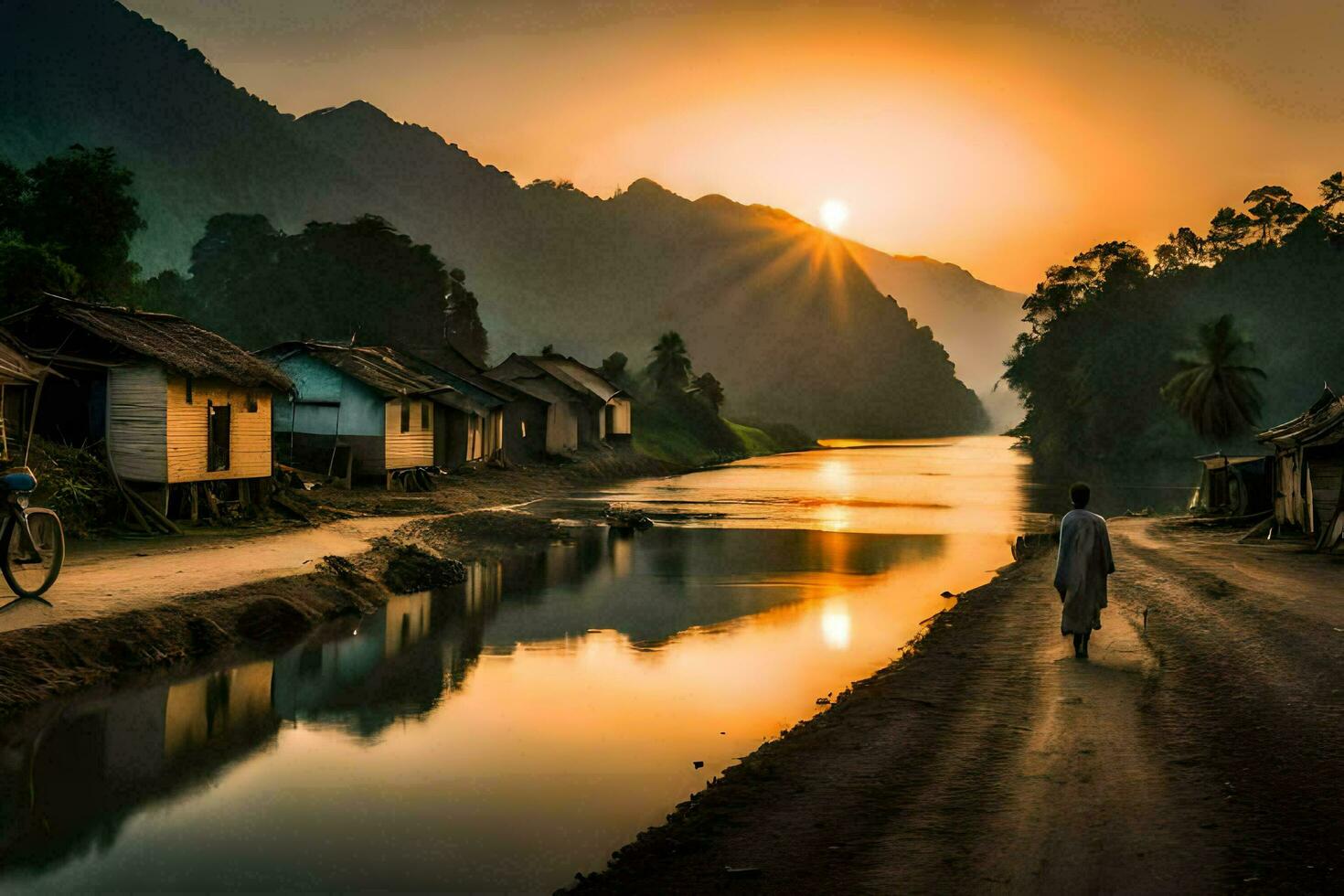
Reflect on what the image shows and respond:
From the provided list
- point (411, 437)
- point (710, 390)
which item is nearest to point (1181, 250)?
point (710, 390)

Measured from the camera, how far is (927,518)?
4744 centimetres

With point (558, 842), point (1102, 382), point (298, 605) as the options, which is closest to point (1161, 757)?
point (558, 842)

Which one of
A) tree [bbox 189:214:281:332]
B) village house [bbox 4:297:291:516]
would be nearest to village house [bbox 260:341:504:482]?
village house [bbox 4:297:291:516]

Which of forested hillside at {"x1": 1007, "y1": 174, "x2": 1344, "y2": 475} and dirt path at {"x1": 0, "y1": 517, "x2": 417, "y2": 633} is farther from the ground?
forested hillside at {"x1": 1007, "y1": 174, "x2": 1344, "y2": 475}

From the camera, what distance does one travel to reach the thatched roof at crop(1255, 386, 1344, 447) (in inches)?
963

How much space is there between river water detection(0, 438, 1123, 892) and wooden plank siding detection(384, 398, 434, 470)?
1643 cm

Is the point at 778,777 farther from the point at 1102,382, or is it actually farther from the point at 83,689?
the point at 1102,382

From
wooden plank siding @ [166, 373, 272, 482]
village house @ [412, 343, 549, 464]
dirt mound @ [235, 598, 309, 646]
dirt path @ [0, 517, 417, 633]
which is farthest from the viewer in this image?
village house @ [412, 343, 549, 464]

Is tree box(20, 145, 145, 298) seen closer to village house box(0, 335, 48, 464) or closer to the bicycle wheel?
village house box(0, 335, 48, 464)

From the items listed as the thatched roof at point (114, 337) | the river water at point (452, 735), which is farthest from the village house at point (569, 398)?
the river water at point (452, 735)

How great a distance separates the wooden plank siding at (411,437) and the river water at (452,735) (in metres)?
16.4

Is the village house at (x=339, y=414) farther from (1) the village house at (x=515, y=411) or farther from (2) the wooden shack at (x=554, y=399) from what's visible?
(2) the wooden shack at (x=554, y=399)

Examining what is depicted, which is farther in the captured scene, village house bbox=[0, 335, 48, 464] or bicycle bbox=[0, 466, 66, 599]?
village house bbox=[0, 335, 48, 464]

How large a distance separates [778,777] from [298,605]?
11845 mm
